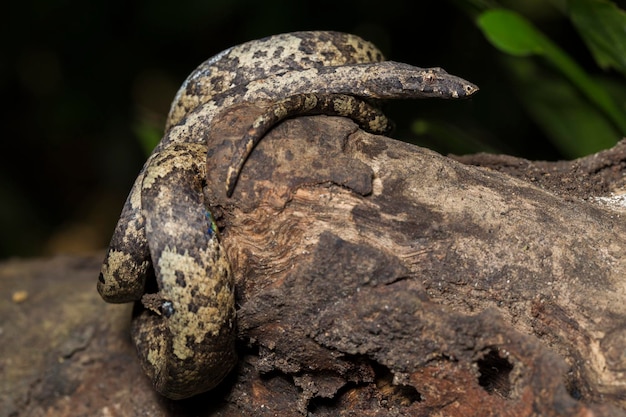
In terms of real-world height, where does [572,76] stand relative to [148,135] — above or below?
above

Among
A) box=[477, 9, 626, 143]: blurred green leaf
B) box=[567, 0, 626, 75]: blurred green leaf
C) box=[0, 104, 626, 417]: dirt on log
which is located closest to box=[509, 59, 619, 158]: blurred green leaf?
box=[477, 9, 626, 143]: blurred green leaf

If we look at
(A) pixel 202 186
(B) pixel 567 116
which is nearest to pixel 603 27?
(B) pixel 567 116

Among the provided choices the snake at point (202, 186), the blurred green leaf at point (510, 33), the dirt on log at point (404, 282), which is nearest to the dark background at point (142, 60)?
the blurred green leaf at point (510, 33)

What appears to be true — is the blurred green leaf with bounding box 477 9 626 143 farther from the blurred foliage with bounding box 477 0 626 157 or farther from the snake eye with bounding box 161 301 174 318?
the snake eye with bounding box 161 301 174 318

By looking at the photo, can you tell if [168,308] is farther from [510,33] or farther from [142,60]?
[142,60]

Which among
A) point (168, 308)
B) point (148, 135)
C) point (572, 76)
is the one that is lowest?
point (148, 135)

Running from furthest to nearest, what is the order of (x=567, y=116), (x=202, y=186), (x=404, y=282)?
(x=567, y=116)
(x=202, y=186)
(x=404, y=282)

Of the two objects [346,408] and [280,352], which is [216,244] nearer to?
[280,352]

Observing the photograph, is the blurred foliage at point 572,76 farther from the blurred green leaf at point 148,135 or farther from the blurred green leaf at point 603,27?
the blurred green leaf at point 148,135
